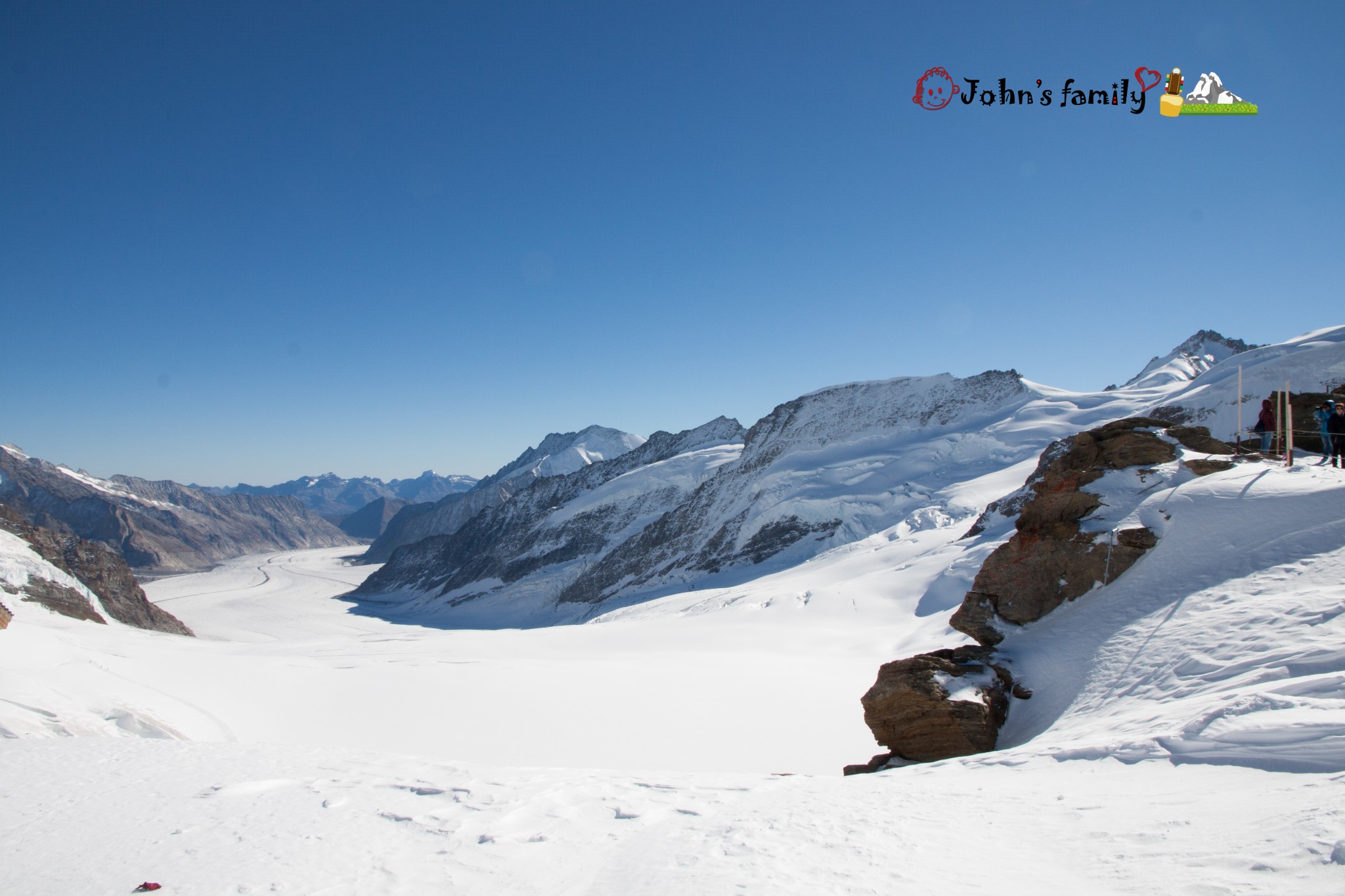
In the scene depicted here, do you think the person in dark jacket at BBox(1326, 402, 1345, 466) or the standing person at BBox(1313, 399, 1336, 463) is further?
the standing person at BBox(1313, 399, 1336, 463)

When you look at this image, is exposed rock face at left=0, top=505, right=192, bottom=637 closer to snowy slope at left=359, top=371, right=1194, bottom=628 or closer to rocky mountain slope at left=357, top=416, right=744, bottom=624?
snowy slope at left=359, top=371, right=1194, bottom=628

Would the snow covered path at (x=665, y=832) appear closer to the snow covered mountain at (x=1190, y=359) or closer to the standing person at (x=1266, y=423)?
the standing person at (x=1266, y=423)

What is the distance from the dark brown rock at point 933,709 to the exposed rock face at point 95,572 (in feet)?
154

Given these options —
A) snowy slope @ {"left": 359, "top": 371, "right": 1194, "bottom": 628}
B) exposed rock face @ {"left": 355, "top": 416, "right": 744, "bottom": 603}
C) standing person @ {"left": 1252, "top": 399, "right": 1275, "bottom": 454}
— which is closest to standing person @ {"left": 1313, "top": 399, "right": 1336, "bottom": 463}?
standing person @ {"left": 1252, "top": 399, "right": 1275, "bottom": 454}

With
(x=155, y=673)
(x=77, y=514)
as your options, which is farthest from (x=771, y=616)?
(x=77, y=514)

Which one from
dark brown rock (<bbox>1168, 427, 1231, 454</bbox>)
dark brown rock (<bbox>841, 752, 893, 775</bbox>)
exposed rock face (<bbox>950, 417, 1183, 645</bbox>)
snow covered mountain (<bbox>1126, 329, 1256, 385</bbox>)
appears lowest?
dark brown rock (<bbox>841, 752, 893, 775</bbox>)

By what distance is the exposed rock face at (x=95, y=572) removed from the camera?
39156 mm

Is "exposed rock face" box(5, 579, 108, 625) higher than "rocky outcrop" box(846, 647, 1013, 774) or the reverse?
the reverse

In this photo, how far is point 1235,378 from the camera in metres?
41.9

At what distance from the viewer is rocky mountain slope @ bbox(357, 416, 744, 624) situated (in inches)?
3063

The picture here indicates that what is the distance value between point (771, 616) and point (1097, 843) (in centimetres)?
2412

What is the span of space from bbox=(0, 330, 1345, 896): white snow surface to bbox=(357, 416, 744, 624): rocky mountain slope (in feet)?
193

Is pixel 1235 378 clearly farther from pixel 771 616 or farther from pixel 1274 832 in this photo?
pixel 1274 832

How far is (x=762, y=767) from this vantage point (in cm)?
1072
